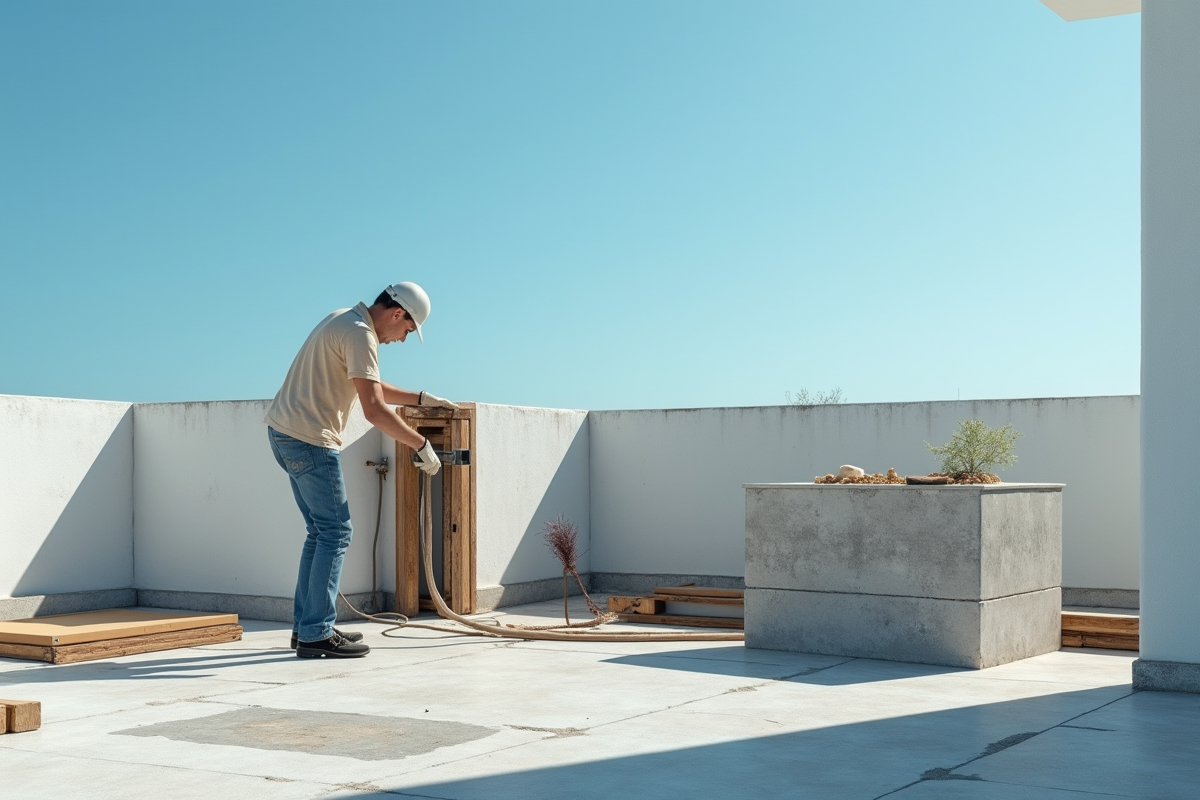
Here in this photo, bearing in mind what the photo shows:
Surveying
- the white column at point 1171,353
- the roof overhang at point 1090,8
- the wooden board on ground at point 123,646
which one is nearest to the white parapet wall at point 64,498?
the wooden board on ground at point 123,646

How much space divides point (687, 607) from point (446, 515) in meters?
1.89

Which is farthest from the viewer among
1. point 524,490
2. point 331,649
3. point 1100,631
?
point 524,490

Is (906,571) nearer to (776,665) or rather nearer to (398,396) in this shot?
(776,665)

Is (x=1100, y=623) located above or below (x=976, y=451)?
below

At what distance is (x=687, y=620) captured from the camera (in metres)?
8.35

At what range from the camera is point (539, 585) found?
32.6 feet

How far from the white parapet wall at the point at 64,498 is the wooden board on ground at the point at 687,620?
154 inches

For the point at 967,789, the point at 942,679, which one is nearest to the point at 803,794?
the point at 967,789

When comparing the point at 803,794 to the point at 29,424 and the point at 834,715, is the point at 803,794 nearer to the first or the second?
the point at 834,715

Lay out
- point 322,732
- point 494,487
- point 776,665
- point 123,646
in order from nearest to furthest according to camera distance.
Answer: point 322,732 < point 776,665 < point 123,646 < point 494,487

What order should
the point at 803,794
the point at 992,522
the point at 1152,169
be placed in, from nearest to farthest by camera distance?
1. the point at 803,794
2. the point at 1152,169
3. the point at 992,522

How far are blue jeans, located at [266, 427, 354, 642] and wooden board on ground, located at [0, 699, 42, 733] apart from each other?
6.74 ft

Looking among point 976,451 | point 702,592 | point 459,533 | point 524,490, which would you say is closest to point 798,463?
point 702,592

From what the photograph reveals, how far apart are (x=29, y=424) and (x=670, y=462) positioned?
518 centimetres
